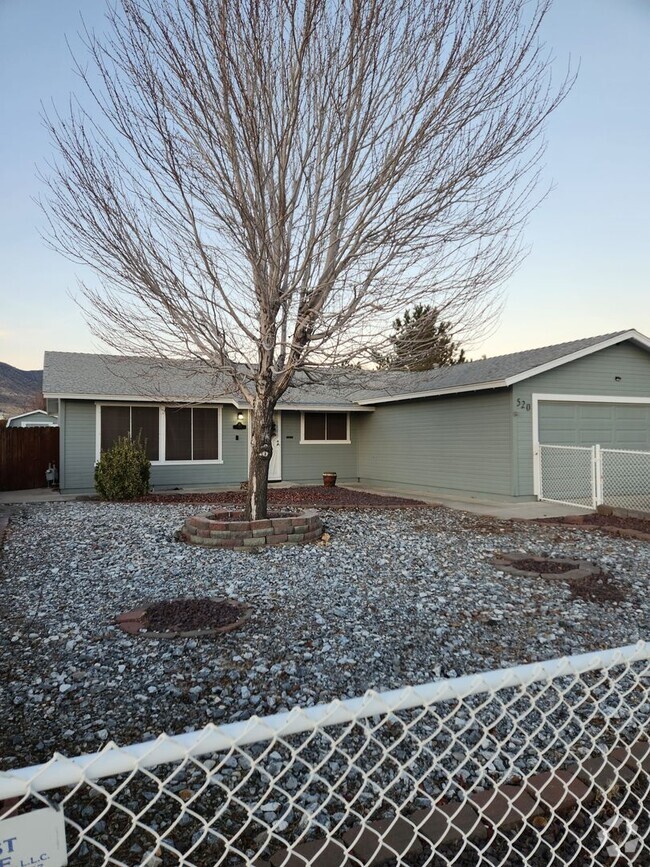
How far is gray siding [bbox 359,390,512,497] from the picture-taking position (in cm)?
1167

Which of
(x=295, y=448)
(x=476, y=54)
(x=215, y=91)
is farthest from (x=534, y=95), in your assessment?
(x=295, y=448)

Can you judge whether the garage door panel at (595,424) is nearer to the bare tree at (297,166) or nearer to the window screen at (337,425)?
the bare tree at (297,166)

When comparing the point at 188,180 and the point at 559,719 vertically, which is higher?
the point at 188,180

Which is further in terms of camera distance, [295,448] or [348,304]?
[295,448]

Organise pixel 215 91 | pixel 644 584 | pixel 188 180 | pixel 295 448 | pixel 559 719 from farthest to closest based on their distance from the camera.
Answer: pixel 295 448 → pixel 188 180 → pixel 215 91 → pixel 644 584 → pixel 559 719

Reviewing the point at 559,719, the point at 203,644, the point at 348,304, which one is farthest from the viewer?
the point at 348,304

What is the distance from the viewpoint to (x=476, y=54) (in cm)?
564

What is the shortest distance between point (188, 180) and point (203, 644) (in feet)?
15.7

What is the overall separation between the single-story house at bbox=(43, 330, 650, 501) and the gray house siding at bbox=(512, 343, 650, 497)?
0.03 m

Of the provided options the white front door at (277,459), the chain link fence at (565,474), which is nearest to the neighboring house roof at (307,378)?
the white front door at (277,459)

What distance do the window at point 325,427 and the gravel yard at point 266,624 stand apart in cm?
846

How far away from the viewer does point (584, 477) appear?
11.6 metres

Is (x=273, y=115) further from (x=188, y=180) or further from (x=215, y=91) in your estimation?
(x=188, y=180)

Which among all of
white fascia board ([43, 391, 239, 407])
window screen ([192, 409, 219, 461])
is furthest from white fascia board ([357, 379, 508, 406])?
white fascia board ([43, 391, 239, 407])
